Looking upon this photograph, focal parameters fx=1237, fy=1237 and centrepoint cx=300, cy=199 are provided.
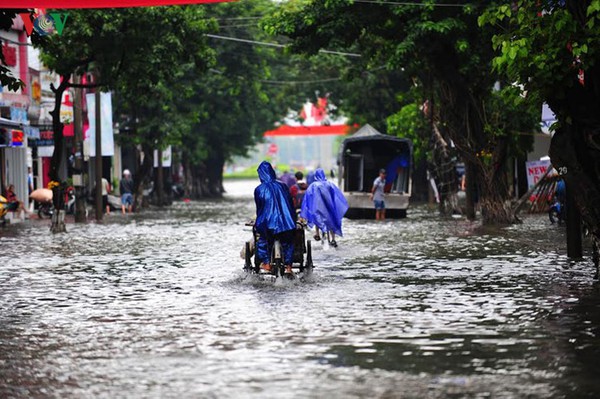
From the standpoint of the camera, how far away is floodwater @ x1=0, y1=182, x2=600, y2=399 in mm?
9125

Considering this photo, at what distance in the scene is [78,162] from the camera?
41.1 meters

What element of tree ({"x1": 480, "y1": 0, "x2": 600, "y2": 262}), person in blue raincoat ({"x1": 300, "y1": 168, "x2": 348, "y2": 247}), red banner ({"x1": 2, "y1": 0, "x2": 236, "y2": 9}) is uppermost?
red banner ({"x1": 2, "y1": 0, "x2": 236, "y2": 9})

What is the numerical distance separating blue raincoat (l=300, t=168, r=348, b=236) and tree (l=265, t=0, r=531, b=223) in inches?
313

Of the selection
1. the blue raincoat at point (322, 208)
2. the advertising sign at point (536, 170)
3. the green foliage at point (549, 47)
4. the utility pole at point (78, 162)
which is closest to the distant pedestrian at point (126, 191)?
the utility pole at point (78, 162)

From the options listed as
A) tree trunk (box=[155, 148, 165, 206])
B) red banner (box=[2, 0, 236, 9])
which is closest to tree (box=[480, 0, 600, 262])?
red banner (box=[2, 0, 236, 9])

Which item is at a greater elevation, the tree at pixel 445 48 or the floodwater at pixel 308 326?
the tree at pixel 445 48

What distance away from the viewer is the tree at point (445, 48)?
3203cm

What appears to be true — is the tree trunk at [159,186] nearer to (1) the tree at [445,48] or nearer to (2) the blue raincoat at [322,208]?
(1) the tree at [445,48]

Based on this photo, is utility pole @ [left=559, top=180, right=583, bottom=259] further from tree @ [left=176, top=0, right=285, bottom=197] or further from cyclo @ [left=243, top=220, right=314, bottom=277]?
tree @ [left=176, top=0, right=285, bottom=197]

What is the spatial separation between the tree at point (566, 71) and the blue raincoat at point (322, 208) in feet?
26.1

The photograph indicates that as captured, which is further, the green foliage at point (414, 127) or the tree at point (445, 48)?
the green foliage at point (414, 127)

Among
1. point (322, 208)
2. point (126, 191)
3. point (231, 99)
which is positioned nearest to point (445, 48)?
point (322, 208)

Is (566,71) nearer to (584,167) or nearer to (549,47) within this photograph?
(549,47)

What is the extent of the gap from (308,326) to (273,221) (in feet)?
16.0
